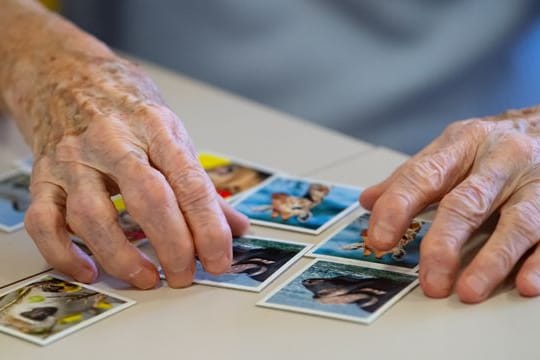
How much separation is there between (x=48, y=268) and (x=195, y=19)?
3.10ft

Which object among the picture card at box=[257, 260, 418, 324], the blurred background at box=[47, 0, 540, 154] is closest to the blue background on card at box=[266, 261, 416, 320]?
the picture card at box=[257, 260, 418, 324]

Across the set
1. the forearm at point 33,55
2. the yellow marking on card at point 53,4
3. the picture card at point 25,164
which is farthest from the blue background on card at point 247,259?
the yellow marking on card at point 53,4

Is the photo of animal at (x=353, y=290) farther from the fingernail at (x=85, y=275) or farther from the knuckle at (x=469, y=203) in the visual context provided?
the fingernail at (x=85, y=275)

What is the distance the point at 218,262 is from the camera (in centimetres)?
98

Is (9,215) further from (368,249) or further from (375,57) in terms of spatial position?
(375,57)

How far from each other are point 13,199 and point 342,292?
1.80 feet

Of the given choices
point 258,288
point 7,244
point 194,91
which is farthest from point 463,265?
point 194,91

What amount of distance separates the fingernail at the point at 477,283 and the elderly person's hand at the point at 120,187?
0.26m

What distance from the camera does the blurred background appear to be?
164 cm

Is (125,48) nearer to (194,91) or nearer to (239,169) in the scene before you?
(194,91)

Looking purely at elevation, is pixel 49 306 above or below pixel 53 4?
below

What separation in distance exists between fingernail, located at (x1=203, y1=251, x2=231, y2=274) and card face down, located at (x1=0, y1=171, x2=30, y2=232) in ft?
1.07

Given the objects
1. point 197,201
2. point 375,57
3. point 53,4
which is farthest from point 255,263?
point 53,4

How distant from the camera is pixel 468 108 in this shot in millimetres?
1681
